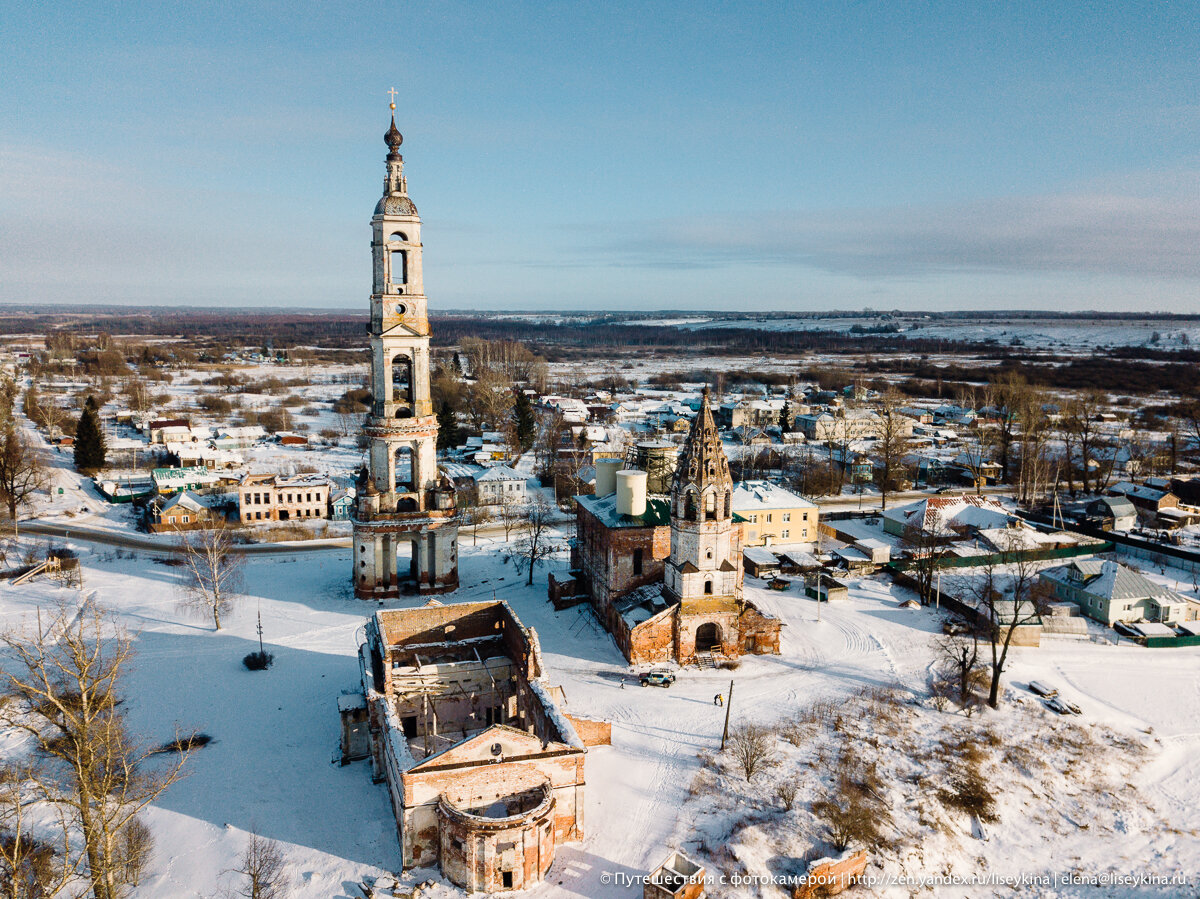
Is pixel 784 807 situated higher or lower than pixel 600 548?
lower

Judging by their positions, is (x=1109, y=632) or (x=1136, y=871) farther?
(x=1109, y=632)

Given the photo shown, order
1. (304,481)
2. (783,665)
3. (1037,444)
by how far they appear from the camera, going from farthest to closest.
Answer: (1037,444), (304,481), (783,665)

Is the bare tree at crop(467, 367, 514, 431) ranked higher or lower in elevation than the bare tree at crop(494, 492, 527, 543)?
higher

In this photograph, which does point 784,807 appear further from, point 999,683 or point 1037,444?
point 1037,444

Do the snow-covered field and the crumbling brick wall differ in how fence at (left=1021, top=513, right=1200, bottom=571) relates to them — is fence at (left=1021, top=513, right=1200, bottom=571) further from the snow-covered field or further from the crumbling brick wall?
the crumbling brick wall

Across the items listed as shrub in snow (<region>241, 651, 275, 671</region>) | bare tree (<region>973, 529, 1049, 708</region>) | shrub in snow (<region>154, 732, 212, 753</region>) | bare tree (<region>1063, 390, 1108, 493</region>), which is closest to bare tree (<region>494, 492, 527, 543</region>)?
shrub in snow (<region>241, 651, 275, 671</region>)

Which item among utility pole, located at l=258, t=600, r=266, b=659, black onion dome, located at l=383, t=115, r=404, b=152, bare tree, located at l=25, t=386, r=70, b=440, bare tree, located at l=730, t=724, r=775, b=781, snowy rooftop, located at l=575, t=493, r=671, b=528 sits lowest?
bare tree, located at l=730, t=724, r=775, b=781

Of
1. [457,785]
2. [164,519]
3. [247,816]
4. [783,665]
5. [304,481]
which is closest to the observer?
[457,785]

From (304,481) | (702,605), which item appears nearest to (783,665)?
(702,605)
